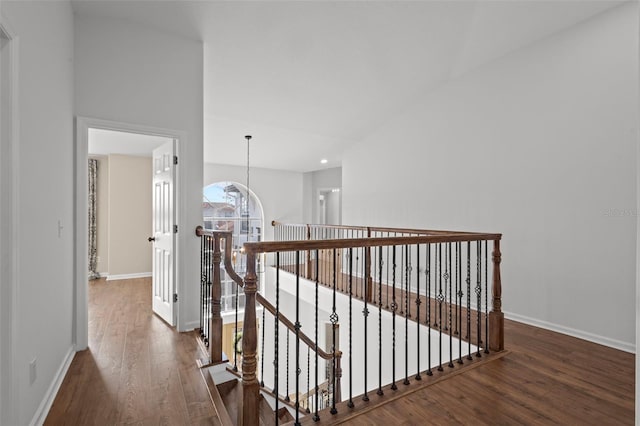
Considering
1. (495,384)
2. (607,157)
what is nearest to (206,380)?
(495,384)

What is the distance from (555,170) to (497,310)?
5.77 ft

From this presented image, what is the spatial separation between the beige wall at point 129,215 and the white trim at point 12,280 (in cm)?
492

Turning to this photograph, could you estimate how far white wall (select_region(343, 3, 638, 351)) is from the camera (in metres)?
3.01

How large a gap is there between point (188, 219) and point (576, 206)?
4.00 metres

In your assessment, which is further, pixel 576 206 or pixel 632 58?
pixel 576 206

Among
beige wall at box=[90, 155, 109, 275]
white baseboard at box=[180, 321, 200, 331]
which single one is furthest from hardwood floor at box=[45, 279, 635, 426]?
beige wall at box=[90, 155, 109, 275]

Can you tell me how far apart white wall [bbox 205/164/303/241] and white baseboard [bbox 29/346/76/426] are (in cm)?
554

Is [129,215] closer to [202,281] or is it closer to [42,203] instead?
[202,281]

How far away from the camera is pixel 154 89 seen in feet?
10.2

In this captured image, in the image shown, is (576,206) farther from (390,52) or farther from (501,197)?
(390,52)

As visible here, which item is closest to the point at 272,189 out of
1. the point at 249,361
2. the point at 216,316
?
the point at 216,316

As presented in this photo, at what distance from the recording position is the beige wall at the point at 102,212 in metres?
5.95

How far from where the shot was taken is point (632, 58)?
2.94 m

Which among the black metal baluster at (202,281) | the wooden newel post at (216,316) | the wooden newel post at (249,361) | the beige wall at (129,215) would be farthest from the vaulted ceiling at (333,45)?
the wooden newel post at (249,361)
